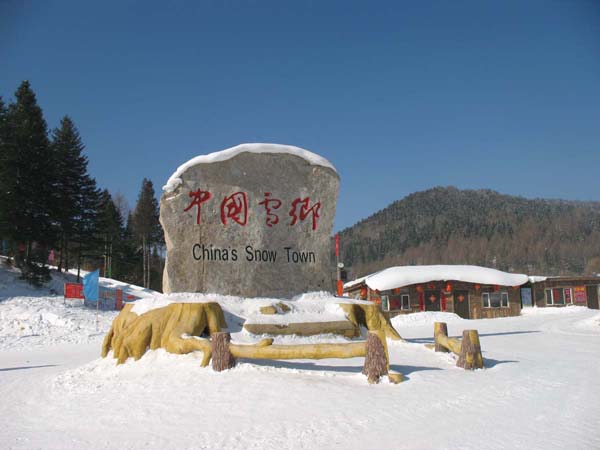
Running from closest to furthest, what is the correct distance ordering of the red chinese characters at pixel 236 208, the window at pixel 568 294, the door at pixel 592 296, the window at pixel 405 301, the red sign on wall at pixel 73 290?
the red chinese characters at pixel 236 208 → the red sign on wall at pixel 73 290 → the window at pixel 405 301 → the window at pixel 568 294 → the door at pixel 592 296

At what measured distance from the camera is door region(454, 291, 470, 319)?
93.1 feet

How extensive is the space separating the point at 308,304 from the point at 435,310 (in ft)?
65.5

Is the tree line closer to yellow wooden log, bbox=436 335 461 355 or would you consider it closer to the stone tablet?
the stone tablet

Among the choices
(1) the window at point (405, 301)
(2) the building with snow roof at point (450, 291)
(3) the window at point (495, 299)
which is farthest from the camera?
(3) the window at point (495, 299)

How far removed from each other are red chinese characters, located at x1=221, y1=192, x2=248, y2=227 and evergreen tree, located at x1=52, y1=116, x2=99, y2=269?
20666 millimetres

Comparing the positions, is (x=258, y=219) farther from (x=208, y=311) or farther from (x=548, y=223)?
(x=548, y=223)

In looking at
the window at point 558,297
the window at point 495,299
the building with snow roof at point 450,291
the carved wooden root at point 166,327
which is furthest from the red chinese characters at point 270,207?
the window at point 558,297

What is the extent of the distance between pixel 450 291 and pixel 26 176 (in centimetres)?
2394

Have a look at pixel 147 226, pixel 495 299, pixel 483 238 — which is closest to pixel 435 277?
pixel 495 299

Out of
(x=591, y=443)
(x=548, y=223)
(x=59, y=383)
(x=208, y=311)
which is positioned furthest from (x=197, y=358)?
(x=548, y=223)

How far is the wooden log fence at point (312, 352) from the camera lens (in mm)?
6094

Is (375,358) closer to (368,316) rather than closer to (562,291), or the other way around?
(368,316)

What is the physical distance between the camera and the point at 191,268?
9703 millimetres

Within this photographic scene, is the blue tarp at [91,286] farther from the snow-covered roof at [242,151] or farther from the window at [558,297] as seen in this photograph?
the window at [558,297]
